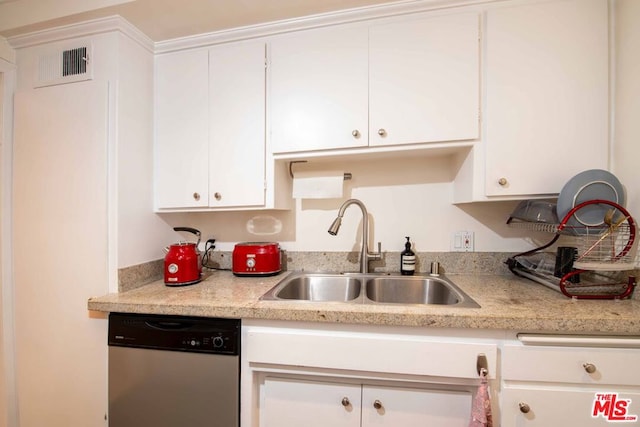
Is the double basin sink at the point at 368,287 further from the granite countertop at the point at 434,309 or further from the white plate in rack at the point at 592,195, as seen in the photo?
the white plate in rack at the point at 592,195

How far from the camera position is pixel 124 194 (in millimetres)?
1230

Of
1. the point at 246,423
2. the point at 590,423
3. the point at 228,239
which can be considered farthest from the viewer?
the point at 228,239

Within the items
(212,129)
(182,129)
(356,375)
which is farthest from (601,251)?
(182,129)

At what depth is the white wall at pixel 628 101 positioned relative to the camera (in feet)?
3.24

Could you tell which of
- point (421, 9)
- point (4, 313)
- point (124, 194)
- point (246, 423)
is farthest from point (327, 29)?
point (4, 313)

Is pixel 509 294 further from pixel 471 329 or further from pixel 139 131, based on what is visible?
pixel 139 131

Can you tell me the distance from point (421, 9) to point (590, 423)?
64.6 inches

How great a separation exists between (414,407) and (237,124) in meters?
1.42

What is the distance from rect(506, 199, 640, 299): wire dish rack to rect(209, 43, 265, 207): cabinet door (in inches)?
51.3

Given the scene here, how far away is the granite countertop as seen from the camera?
82 centimetres

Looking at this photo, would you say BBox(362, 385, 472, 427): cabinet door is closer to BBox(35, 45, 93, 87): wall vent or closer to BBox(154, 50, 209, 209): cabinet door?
BBox(154, 50, 209, 209): cabinet door

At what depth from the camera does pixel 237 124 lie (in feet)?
4.35

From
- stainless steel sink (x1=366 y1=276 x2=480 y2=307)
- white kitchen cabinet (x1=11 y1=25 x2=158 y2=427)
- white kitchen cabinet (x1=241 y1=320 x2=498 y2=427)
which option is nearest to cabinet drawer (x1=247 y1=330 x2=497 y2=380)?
white kitchen cabinet (x1=241 y1=320 x2=498 y2=427)

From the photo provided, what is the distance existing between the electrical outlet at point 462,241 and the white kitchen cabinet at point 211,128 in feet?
3.40
